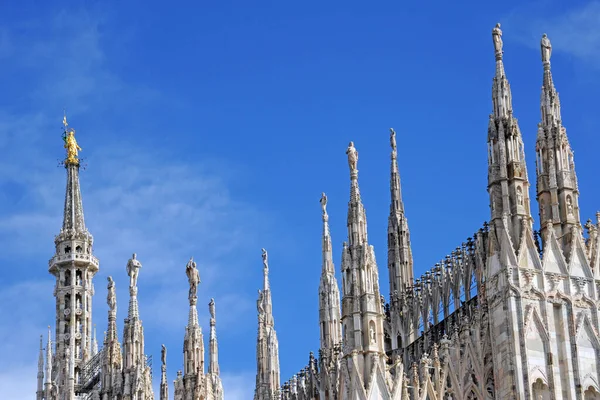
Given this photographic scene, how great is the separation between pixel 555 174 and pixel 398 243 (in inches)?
559

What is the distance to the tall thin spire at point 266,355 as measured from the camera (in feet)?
171

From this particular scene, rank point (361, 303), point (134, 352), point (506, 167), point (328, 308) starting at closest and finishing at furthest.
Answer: point (361, 303), point (506, 167), point (328, 308), point (134, 352)

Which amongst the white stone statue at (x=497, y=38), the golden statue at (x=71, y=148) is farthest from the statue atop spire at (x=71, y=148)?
the white stone statue at (x=497, y=38)

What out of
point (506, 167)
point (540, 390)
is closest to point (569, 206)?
point (506, 167)

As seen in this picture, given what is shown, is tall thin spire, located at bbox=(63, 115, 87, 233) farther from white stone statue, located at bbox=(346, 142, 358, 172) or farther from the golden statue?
white stone statue, located at bbox=(346, 142, 358, 172)

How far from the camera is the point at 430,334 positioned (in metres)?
48.4

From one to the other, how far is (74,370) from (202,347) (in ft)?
95.0

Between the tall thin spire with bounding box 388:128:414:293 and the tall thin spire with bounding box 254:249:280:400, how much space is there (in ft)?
16.4

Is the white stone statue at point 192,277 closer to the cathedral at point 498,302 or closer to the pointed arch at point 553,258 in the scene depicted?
the cathedral at point 498,302

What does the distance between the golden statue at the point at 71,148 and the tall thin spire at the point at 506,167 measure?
50.6 metres

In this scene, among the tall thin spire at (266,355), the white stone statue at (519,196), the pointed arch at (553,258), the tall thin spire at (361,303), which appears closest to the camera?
the tall thin spire at (361,303)

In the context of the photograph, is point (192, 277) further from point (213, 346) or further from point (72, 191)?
point (72, 191)

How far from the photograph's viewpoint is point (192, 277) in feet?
172

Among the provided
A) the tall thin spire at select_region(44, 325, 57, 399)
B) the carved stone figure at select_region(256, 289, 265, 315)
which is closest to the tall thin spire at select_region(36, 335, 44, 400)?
the tall thin spire at select_region(44, 325, 57, 399)
